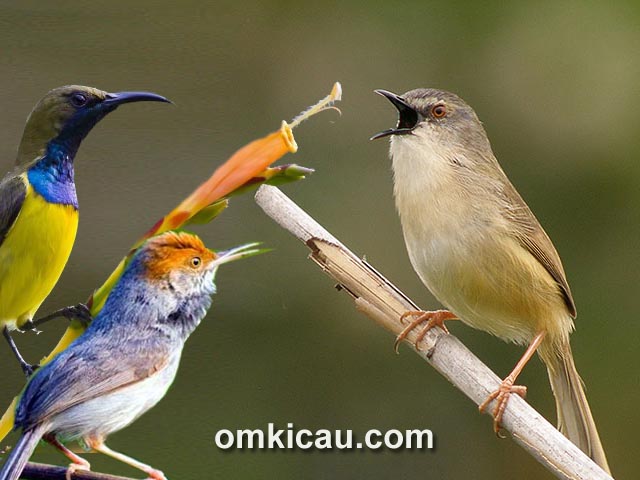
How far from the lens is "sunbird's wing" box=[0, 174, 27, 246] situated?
1.58m

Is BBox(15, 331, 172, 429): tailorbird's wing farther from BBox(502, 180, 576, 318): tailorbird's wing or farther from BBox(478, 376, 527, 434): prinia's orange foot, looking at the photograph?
BBox(502, 180, 576, 318): tailorbird's wing

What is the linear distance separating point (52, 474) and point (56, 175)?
484 mm

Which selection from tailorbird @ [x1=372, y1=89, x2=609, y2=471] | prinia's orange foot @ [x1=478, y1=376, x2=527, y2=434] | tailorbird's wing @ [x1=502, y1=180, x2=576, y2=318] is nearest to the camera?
prinia's orange foot @ [x1=478, y1=376, x2=527, y2=434]

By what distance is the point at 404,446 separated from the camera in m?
2.07

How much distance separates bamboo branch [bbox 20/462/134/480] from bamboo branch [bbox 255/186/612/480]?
24.7 inches

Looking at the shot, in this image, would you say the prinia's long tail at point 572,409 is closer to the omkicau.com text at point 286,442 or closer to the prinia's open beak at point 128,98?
the omkicau.com text at point 286,442

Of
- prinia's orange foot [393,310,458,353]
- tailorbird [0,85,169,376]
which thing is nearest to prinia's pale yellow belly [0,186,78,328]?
tailorbird [0,85,169,376]

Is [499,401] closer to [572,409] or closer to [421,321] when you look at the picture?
[421,321]

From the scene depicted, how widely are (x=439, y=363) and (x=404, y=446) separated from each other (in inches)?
7.6

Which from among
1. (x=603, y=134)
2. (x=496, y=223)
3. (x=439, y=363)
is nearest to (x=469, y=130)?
(x=496, y=223)

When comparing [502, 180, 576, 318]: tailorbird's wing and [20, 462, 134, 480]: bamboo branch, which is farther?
[502, 180, 576, 318]: tailorbird's wing

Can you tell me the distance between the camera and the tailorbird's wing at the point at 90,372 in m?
1.32

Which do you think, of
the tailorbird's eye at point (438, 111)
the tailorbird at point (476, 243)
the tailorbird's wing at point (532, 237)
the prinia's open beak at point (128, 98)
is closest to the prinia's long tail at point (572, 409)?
the tailorbird at point (476, 243)

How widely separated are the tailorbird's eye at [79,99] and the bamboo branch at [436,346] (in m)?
0.36
